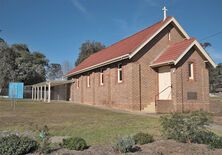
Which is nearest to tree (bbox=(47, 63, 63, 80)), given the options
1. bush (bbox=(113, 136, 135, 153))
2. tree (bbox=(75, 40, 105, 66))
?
tree (bbox=(75, 40, 105, 66))

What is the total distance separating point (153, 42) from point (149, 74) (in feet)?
9.54

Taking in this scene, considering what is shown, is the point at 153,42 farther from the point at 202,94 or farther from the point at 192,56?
the point at 202,94

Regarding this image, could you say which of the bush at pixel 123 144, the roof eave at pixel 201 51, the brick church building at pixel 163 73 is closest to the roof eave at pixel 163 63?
the brick church building at pixel 163 73

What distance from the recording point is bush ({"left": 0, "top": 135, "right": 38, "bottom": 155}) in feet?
21.6

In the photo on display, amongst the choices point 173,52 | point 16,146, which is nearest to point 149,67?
point 173,52

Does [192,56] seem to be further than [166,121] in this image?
Yes

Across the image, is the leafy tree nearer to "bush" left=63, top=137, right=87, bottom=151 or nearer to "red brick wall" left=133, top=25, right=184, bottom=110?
"red brick wall" left=133, top=25, right=184, bottom=110

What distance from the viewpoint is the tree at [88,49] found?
6347cm

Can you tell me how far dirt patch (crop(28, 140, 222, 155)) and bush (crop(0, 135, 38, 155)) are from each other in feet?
2.23

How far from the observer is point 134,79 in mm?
21453

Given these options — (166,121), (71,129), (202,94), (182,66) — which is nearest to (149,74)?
(182,66)

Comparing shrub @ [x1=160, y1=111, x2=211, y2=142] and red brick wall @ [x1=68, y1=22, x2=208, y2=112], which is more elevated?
red brick wall @ [x1=68, y1=22, x2=208, y2=112]

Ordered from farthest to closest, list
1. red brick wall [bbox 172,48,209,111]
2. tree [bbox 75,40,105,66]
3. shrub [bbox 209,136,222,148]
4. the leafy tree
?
tree [bbox 75,40,105,66]
the leafy tree
red brick wall [bbox 172,48,209,111]
shrub [bbox 209,136,222,148]

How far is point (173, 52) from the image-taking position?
2141cm
